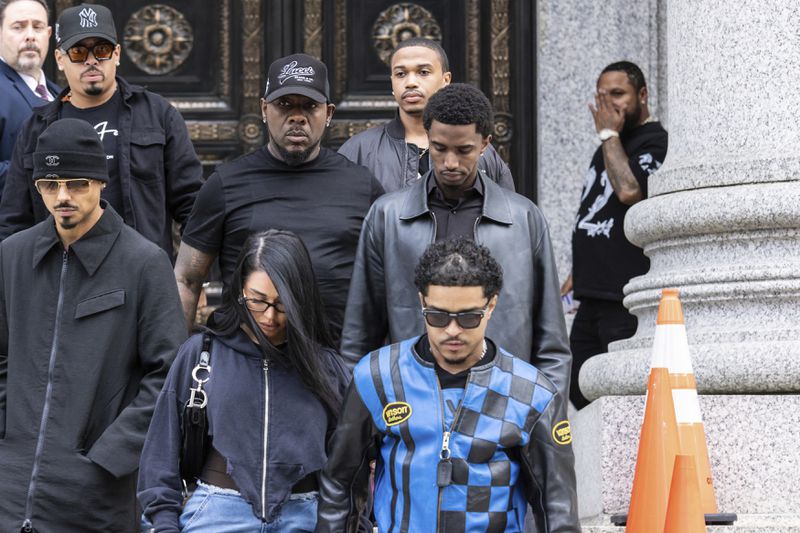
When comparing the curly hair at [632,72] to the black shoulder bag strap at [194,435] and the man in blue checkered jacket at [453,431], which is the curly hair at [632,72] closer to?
the man in blue checkered jacket at [453,431]

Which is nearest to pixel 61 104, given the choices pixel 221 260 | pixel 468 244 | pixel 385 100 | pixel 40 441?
pixel 221 260

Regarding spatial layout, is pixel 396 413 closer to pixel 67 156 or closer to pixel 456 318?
pixel 456 318

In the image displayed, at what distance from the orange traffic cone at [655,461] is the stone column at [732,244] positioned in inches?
15.2

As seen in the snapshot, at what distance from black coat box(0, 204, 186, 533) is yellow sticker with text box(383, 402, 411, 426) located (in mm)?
1128

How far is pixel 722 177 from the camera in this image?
24.1ft

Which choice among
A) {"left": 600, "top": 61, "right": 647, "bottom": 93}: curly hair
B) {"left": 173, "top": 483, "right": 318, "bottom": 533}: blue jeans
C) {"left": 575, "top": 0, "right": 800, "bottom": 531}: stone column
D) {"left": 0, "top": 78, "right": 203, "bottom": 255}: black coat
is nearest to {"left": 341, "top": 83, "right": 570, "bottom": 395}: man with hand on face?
{"left": 173, "top": 483, "right": 318, "bottom": 533}: blue jeans

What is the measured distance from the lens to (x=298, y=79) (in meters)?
6.66

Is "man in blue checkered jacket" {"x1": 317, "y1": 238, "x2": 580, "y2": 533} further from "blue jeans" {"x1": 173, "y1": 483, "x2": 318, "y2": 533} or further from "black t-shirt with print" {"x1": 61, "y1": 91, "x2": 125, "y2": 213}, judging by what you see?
"black t-shirt with print" {"x1": 61, "y1": 91, "x2": 125, "y2": 213}

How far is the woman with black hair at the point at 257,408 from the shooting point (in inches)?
210

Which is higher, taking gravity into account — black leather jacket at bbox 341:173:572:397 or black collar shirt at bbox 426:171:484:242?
black collar shirt at bbox 426:171:484:242

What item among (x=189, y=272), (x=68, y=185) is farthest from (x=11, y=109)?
(x=68, y=185)

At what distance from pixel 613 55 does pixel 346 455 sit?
555 centimetres

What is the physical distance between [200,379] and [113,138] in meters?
1.89

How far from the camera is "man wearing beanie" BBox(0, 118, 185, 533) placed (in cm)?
601
